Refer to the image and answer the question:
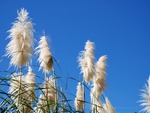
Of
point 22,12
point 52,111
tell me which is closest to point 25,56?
point 22,12

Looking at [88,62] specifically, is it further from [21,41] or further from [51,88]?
[51,88]

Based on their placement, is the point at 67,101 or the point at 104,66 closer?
the point at 67,101

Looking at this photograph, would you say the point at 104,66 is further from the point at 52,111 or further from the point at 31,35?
the point at 52,111

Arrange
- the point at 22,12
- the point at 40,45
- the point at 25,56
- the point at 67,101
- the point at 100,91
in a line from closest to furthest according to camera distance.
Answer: the point at 67,101 < the point at 25,56 < the point at 22,12 < the point at 40,45 < the point at 100,91

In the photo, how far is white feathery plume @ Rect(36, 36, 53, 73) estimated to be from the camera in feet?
18.5

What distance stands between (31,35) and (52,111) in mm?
2236

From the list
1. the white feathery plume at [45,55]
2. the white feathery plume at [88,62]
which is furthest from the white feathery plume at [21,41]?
the white feathery plume at [88,62]

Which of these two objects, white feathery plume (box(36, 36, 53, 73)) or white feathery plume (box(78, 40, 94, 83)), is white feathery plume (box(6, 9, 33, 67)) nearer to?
white feathery plume (box(36, 36, 53, 73))

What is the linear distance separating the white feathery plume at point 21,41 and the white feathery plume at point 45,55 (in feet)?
0.91

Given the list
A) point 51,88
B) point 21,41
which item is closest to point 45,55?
point 21,41

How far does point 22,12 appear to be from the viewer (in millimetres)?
6008

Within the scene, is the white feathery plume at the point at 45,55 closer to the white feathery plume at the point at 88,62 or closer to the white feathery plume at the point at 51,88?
the white feathery plume at the point at 51,88

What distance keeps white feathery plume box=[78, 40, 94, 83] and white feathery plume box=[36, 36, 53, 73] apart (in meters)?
1.70

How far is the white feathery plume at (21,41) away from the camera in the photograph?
537 cm
